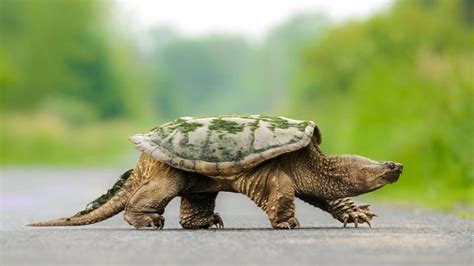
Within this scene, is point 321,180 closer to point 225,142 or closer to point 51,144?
point 225,142

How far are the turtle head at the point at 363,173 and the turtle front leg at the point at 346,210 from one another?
0.13 meters

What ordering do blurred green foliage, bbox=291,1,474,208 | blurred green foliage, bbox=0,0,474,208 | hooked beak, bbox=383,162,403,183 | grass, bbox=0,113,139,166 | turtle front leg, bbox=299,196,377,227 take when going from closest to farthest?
hooked beak, bbox=383,162,403,183
turtle front leg, bbox=299,196,377,227
blurred green foliage, bbox=291,1,474,208
blurred green foliage, bbox=0,0,474,208
grass, bbox=0,113,139,166

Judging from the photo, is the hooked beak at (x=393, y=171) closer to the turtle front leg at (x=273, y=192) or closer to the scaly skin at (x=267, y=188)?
the scaly skin at (x=267, y=188)

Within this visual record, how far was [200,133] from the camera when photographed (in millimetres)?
9484

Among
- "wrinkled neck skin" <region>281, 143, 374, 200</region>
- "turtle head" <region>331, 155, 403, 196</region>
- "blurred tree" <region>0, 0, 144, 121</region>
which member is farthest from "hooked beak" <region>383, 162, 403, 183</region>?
"blurred tree" <region>0, 0, 144, 121</region>

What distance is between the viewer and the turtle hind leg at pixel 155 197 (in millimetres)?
9375

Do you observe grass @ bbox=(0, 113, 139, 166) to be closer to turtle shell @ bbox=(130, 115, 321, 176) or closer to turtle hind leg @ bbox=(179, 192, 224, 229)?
turtle hind leg @ bbox=(179, 192, 224, 229)

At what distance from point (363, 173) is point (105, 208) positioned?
6.88 ft

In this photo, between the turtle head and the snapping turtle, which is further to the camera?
the turtle head

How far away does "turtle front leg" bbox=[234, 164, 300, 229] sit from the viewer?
29.9ft

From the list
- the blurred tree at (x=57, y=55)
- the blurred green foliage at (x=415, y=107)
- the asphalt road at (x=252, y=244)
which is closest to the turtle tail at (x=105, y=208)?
the asphalt road at (x=252, y=244)

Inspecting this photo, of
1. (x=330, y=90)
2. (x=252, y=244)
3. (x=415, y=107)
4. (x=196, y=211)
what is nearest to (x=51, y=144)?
(x=330, y=90)

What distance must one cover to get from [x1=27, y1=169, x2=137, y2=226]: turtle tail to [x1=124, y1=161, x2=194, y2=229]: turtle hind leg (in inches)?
14.7

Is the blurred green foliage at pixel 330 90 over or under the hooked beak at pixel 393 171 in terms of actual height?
over
